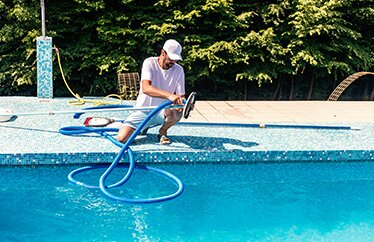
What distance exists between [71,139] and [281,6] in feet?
21.2

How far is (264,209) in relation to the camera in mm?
4812

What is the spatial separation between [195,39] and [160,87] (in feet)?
17.1

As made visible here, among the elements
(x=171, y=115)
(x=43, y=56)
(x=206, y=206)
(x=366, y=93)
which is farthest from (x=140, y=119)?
(x=366, y=93)

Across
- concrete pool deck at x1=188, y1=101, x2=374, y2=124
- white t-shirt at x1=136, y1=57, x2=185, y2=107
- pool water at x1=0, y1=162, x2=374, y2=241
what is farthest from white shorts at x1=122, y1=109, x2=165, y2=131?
concrete pool deck at x1=188, y1=101, x2=374, y2=124

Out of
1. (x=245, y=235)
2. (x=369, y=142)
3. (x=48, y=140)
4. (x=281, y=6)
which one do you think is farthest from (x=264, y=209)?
(x=281, y=6)

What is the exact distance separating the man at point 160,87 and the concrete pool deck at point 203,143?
9.7 inches

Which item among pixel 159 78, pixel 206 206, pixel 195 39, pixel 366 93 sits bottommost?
pixel 206 206

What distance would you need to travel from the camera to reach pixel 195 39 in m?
10.4

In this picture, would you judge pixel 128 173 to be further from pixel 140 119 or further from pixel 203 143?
pixel 203 143

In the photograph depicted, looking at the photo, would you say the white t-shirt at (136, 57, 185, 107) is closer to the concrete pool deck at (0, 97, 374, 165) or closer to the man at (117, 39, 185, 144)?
the man at (117, 39, 185, 144)

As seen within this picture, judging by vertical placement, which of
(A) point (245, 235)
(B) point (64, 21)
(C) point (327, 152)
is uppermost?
(B) point (64, 21)

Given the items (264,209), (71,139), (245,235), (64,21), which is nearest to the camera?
(245,235)

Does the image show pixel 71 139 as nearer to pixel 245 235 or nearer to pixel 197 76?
pixel 245 235

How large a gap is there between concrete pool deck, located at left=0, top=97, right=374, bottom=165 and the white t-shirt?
19.8 inches
